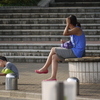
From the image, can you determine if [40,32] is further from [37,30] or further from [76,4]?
[76,4]

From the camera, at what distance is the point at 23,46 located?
675 inches

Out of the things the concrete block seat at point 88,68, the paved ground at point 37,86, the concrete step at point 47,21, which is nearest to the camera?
the paved ground at point 37,86

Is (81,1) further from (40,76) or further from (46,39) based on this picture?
(40,76)

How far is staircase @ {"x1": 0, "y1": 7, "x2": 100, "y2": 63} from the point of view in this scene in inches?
651

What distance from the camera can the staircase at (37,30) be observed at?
16547 millimetres

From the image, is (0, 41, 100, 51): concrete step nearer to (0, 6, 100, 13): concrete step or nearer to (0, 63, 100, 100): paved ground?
(0, 6, 100, 13): concrete step

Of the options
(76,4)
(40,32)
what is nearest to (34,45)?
(40,32)

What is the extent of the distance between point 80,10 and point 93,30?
269 centimetres

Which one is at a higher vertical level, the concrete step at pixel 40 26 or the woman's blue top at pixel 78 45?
the concrete step at pixel 40 26

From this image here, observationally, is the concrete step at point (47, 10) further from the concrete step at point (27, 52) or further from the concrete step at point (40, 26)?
the concrete step at point (27, 52)

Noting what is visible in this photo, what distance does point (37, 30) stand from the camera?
63.1 ft

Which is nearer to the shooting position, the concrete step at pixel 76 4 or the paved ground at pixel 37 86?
the paved ground at pixel 37 86

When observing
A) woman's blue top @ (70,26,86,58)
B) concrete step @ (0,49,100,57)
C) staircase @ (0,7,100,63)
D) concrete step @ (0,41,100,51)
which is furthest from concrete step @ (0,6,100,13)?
woman's blue top @ (70,26,86,58)

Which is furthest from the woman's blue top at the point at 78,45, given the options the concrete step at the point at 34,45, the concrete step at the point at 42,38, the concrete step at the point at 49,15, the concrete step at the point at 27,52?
the concrete step at the point at 49,15
